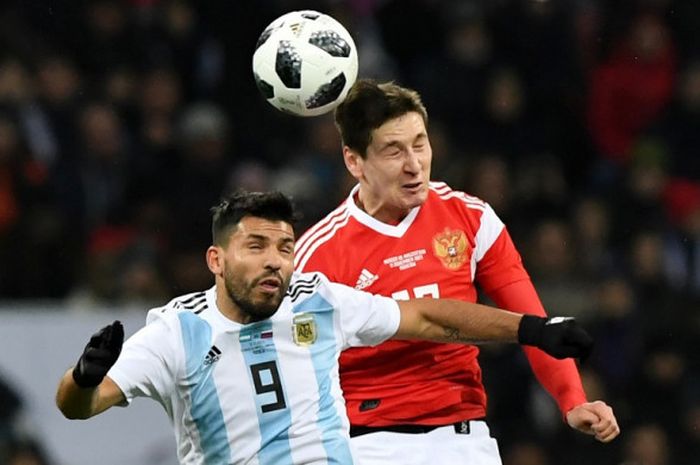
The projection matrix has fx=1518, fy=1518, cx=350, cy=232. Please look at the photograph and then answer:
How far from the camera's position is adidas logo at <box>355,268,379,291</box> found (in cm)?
559

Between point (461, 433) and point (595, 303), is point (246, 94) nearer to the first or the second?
point (595, 303)

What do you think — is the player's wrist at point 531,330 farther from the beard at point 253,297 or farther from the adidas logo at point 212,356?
the adidas logo at point 212,356

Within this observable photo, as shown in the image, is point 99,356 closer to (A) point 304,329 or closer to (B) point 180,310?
(B) point 180,310

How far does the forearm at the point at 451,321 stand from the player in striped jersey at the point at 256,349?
4.7 inches

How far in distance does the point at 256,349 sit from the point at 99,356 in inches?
26.6

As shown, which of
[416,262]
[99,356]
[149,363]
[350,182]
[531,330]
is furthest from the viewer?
[350,182]

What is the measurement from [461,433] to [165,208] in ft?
14.0

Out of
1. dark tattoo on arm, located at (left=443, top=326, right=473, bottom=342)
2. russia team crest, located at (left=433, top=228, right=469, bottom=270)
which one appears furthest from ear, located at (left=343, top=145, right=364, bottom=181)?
dark tattoo on arm, located at (left=443, top=326, right=473, bottom=342)

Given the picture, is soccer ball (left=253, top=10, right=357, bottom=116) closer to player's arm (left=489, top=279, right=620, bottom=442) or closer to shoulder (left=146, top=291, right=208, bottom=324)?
player's arm (left=489, top=279, right=620, bottom=442)

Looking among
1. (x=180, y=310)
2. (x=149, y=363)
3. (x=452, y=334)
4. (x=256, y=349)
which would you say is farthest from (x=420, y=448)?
(x=149, y=363)

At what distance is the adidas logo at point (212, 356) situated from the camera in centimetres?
484

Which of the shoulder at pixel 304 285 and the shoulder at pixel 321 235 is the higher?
the shoulder at pixel 321 235

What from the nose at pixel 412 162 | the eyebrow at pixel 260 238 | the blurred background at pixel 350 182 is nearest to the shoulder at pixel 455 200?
the nose at pixel 412 162

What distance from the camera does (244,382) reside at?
486cm
